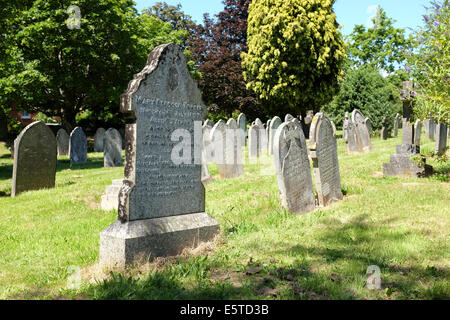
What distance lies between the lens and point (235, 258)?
4.54 metres

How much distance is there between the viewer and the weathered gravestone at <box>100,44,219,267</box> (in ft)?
14.8

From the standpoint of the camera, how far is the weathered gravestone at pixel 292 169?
6562 millimetres

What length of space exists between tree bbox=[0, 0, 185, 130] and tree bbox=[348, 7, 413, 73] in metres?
35.9

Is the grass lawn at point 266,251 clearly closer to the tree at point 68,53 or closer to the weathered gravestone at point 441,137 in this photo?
the weathered gravestone at point 441,137

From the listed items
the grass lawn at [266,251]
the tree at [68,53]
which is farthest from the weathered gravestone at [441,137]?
→ the tree at [68,53]

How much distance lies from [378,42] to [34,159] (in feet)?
166

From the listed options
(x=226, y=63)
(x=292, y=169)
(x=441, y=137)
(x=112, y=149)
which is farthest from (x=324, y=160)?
(x=226, y=63)

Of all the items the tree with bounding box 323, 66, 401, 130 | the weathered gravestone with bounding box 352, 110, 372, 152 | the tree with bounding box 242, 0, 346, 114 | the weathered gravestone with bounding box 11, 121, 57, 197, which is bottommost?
the weathered gravestone with bounding box 11, 121, 57, 197

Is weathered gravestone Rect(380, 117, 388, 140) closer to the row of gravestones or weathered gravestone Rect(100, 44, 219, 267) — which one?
the row of gravestones

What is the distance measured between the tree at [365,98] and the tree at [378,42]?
23.2m

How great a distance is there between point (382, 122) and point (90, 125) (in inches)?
889

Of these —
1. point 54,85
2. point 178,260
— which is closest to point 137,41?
point 54,85

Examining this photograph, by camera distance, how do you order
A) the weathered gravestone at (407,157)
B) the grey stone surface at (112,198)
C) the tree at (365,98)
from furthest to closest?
the tree at (365,98)
the weathered gravestone at (407,157)
the grey stone surface at (112,198)

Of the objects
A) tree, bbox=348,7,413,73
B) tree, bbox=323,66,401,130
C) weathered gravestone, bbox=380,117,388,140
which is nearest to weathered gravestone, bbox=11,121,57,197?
weathered gravestone, bbox=380,117,388,140
